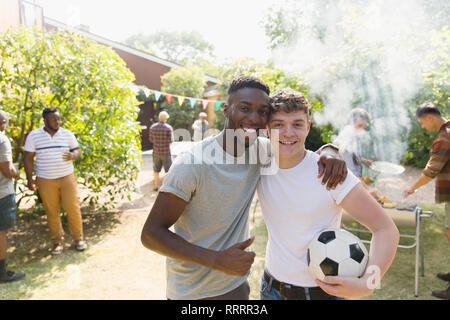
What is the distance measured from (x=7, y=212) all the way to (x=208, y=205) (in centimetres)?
352

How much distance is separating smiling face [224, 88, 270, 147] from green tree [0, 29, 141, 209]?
437cm

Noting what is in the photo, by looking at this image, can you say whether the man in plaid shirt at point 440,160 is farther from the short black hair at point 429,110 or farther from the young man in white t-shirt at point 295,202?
the young man in white t-shirt at point 295,202

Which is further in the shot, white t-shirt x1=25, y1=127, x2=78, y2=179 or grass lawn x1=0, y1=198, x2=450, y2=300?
white t-shirt x1=25, y1=127, x2=78, y2=179

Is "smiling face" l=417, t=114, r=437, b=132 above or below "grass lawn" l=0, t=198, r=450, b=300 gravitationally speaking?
above

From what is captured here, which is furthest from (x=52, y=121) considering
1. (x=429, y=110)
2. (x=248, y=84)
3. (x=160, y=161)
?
(x=429, y=110)

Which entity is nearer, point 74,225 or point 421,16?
point 74,225

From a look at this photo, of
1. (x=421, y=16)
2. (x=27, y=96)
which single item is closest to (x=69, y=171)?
(x=27, y=96)

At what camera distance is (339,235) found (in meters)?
1.71

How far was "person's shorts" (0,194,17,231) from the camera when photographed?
3.92 m

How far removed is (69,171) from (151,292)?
7.51ft

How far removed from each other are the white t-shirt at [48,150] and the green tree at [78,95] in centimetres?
81

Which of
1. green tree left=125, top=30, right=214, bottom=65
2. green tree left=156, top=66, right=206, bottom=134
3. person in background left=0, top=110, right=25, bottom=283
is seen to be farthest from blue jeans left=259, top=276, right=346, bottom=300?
green tree left=125, top=30, right=214, bottom=65

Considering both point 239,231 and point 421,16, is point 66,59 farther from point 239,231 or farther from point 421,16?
point 421,16

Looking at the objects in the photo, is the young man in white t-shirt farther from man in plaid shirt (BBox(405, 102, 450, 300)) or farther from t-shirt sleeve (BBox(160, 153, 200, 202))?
man in plaid shirt (BBox(405, 102, 450, 300))
